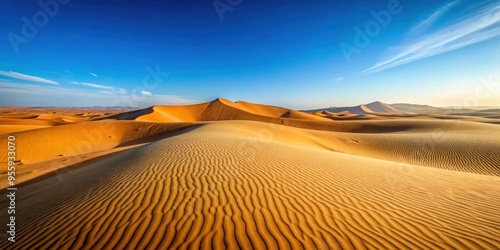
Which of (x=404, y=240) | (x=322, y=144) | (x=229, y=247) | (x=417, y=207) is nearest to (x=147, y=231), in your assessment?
(x=229, y=247)

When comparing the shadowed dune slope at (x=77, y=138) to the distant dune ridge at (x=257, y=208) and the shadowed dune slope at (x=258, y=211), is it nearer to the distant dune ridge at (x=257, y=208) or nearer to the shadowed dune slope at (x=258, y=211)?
the distant dune ridge at (x=257, y=208)

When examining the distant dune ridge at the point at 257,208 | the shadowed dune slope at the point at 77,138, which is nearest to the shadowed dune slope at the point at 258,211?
the distant dune ridge at the point at 257,208

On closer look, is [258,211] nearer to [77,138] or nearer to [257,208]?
[257,208]

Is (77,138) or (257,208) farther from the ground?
(257,208)

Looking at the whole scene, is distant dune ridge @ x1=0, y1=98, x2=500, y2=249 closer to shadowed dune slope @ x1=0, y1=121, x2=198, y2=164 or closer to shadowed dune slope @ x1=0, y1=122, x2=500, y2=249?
shadowed dune slope @ x1=0, y1=122, x2=500, y2=249

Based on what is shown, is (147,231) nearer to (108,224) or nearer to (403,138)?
(108,224)

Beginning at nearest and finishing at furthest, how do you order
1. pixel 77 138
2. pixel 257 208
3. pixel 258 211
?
pixel 258 211
pixel 257 208
pixel 77 138

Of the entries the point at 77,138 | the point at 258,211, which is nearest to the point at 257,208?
the point at 258,211

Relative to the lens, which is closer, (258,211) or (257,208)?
(258,211)

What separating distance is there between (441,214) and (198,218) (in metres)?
4.51

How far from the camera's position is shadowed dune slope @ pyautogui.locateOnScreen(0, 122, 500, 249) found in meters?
3.04

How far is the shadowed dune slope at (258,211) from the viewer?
304 cm

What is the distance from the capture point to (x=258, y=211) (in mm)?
3781

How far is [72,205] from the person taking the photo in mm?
4266
